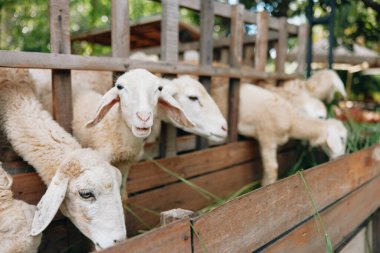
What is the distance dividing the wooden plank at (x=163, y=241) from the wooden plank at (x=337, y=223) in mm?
613

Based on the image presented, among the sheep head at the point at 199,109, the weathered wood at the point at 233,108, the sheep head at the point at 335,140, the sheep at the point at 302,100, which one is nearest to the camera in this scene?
the sheep head at the point at 199,109

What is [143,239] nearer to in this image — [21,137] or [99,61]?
[21,137]

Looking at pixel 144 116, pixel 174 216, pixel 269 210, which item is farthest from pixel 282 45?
pixel 174 216

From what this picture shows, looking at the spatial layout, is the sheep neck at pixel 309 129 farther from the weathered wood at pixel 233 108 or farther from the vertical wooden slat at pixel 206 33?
the vertical wooden slat at pixel 206 33

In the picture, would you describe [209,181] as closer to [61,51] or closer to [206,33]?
[206,33]

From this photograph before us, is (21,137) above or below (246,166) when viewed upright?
above

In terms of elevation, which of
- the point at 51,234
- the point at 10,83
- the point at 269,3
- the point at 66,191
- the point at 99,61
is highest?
the point at 269,3

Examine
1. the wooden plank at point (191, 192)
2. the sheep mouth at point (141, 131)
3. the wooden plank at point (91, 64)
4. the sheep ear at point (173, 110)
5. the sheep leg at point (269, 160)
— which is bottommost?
the wooden plank at point (191, 192)

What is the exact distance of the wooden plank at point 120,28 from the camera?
2598 mm

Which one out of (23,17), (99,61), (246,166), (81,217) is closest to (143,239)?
(81,217)

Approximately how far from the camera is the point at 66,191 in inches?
73.4

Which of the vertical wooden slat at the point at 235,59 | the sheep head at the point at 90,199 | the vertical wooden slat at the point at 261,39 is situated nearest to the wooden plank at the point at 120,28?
the sheep head at the point at 90,199

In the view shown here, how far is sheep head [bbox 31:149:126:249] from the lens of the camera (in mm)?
1805

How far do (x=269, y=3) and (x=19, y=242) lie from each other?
4.96 meters
